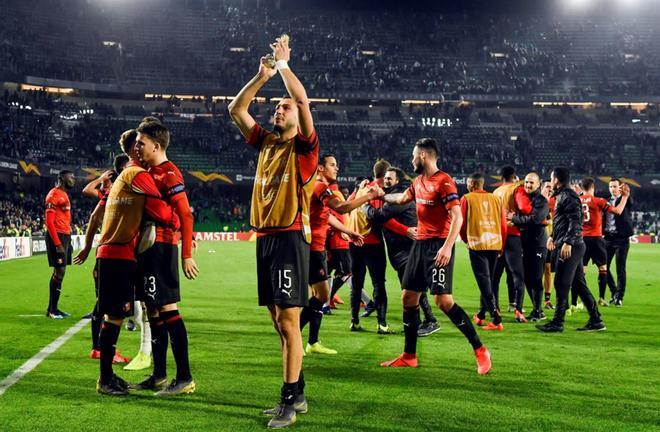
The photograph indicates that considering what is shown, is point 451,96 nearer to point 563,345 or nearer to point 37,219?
point 37,219

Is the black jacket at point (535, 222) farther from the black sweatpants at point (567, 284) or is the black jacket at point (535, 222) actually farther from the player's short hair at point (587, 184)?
the player's short hair at point (587, 184)

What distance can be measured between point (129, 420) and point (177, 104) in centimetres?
5825

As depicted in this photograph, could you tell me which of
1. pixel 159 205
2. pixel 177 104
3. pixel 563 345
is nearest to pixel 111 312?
pixel 159 205

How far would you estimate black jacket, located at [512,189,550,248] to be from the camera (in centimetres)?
1168

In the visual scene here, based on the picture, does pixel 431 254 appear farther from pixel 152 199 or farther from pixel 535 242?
pixel 535 242

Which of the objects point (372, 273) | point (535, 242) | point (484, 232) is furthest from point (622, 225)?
point (372, 273)

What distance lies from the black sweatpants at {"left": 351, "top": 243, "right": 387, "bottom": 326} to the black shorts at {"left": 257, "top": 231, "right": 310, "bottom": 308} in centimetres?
470

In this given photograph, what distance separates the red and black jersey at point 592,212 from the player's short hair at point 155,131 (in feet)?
28.4

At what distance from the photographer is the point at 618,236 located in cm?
1501

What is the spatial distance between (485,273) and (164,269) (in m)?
5.62

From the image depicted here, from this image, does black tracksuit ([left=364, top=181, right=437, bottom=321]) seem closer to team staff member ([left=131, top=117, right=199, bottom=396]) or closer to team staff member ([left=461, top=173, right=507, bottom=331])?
team staff member ([left=461, top=173, right=507, bottom=331])

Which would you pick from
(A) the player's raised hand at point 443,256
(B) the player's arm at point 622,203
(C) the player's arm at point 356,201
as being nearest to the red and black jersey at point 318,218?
(A) the player's raised hand at point 443,256

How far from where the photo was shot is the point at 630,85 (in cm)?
6425

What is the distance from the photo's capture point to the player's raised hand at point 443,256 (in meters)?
7.38
